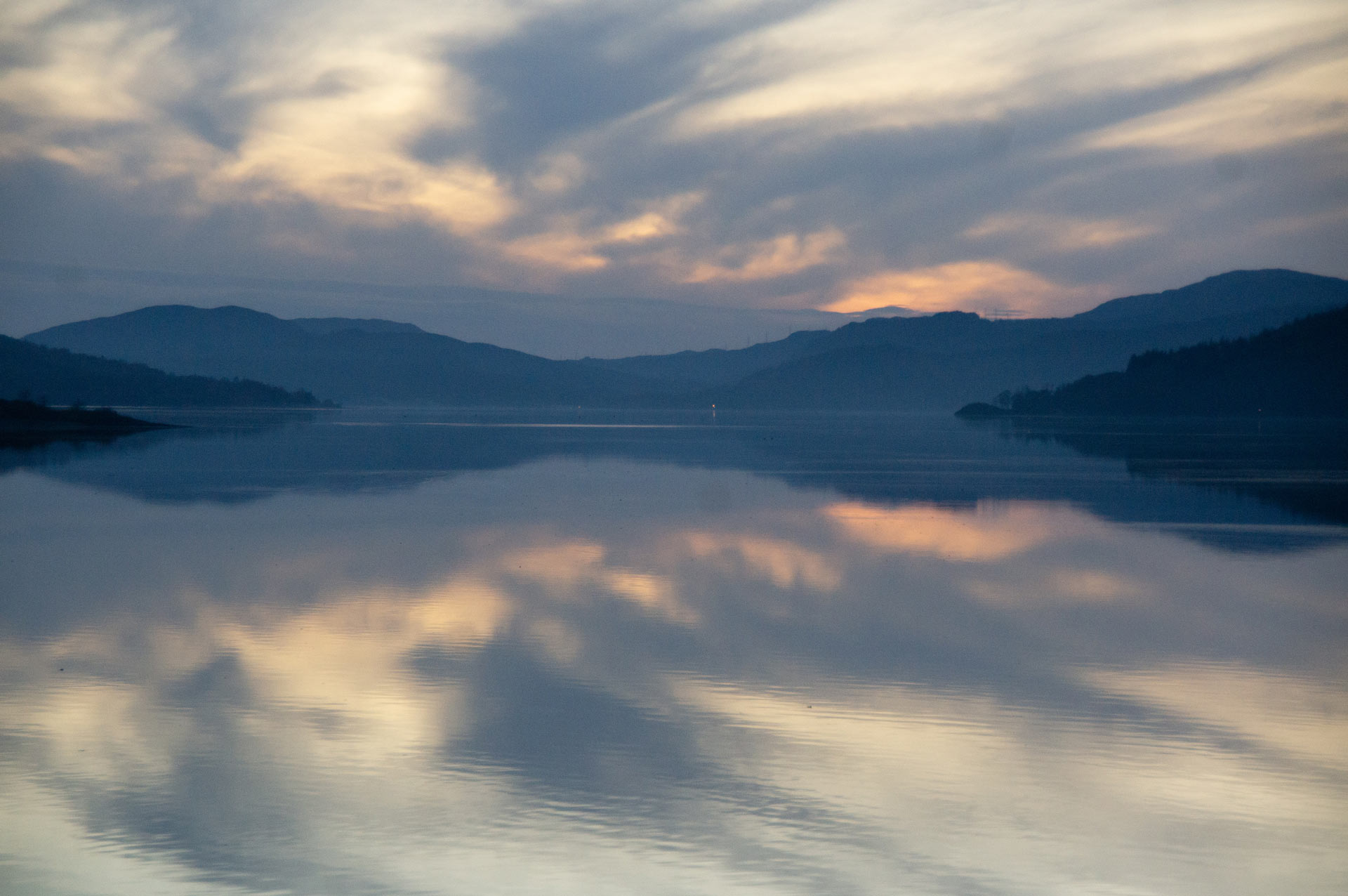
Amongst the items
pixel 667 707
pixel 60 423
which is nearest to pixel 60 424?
pixel 60 423

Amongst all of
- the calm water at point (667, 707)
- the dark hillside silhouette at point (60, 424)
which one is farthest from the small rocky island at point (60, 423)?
the calm water at point (667, 707)

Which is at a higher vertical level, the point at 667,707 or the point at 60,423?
the point at 60,423

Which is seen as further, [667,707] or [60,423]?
[60,423]

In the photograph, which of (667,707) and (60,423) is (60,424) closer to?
(60,423)

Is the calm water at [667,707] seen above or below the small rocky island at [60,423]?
below

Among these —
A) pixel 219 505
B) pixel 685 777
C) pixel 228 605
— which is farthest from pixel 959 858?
pixel 219 505

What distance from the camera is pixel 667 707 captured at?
1078cm

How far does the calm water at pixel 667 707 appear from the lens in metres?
7.42

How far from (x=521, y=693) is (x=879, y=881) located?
485 centimetres

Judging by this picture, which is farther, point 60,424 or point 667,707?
point 60,424

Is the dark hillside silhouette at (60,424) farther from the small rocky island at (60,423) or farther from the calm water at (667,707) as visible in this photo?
the calm water at (667,707)

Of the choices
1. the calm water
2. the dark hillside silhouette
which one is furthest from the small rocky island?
the calm water

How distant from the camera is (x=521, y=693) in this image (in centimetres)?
1112

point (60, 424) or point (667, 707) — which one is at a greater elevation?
point (60, 424)
